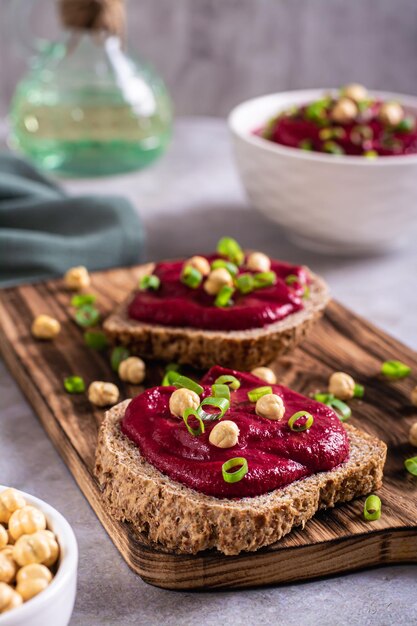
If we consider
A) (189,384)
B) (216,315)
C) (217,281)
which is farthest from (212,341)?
(189,384)

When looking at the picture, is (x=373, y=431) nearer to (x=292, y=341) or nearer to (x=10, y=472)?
(x=292, y=341)

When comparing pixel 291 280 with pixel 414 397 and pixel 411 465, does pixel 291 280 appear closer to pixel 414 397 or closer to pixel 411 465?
pixel 414 397

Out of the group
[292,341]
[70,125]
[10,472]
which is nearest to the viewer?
[10,472]

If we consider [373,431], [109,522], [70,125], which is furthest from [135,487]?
[70,125]

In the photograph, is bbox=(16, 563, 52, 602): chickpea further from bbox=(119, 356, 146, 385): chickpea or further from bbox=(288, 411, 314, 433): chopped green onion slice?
bbox=(119, 356, 146, 385): chickpea

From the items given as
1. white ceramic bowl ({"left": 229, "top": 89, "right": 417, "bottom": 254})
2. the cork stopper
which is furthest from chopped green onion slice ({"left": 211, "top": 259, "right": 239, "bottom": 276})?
the cork stopper

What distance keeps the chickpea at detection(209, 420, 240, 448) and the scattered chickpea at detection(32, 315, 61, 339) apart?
3.76 ft

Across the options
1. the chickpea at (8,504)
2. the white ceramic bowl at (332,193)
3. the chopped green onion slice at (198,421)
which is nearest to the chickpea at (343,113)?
the white ceramic bowl at (332,193)

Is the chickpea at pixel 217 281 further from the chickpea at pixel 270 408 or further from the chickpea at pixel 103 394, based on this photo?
the chickpea at pixel 270 408

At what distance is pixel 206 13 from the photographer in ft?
20.6

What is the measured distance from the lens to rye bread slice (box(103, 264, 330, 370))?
3.02 meters

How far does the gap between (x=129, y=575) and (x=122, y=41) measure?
10.5ft

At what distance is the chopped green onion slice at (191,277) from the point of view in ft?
10.2

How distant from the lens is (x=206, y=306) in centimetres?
309
